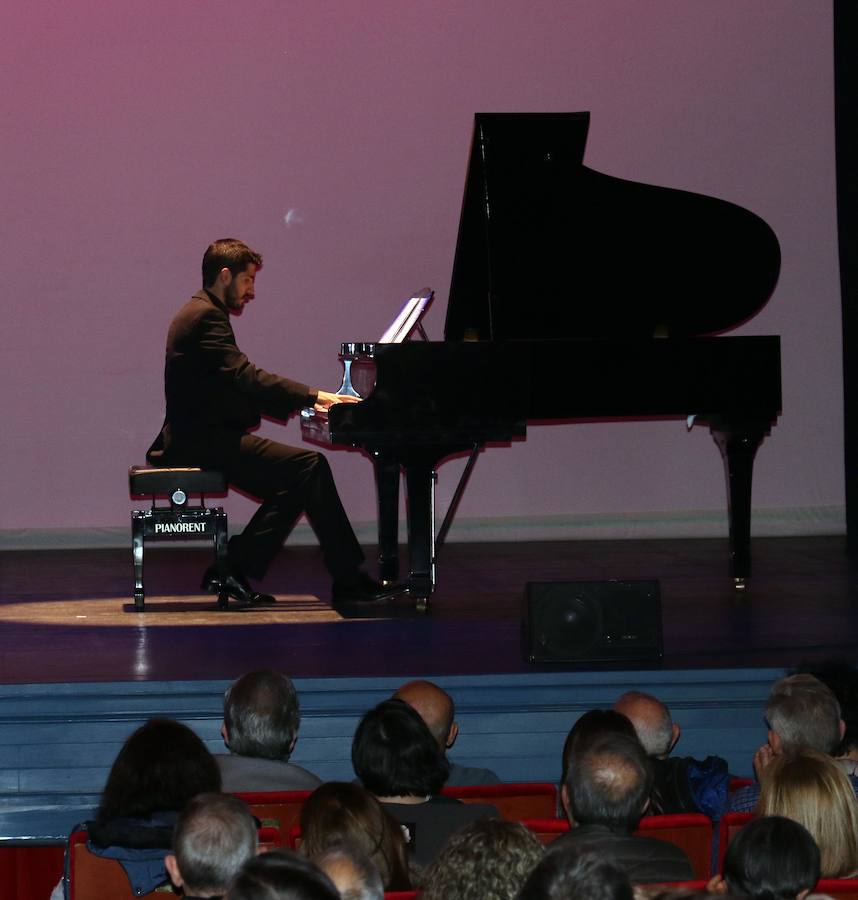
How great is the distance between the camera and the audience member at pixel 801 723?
3184 mm

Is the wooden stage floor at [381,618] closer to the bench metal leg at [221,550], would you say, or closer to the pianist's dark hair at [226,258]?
the bench metal leg at [221,550]

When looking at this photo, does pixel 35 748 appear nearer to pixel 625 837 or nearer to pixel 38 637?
pixel 38 637

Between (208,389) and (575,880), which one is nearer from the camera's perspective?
(575,880)

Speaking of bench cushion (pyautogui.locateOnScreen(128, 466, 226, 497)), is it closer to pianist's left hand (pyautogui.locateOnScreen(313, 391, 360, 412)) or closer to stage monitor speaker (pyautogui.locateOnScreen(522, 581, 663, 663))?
pianist's left hand (pyautogui.locateOnScreen(313, 391, 360, 412))

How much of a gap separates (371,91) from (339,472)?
213cm

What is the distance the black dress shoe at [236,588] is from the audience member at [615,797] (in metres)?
3.21

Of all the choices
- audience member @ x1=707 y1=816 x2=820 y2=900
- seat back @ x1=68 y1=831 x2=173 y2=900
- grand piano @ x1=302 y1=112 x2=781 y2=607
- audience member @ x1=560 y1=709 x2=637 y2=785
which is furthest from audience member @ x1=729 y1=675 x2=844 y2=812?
grand piano @ x1=302 y1=112 x2=781 y2=607

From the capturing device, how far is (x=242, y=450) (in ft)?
19.1

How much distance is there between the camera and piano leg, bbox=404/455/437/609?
17.9 ft

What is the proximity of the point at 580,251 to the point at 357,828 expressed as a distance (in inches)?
150

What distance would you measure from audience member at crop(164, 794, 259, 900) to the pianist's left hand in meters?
3.22

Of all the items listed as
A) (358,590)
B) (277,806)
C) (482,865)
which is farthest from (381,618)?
(482,865)

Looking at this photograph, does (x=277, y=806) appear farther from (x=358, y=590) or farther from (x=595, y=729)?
(x=358, y=590)

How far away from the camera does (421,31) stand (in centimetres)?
809
